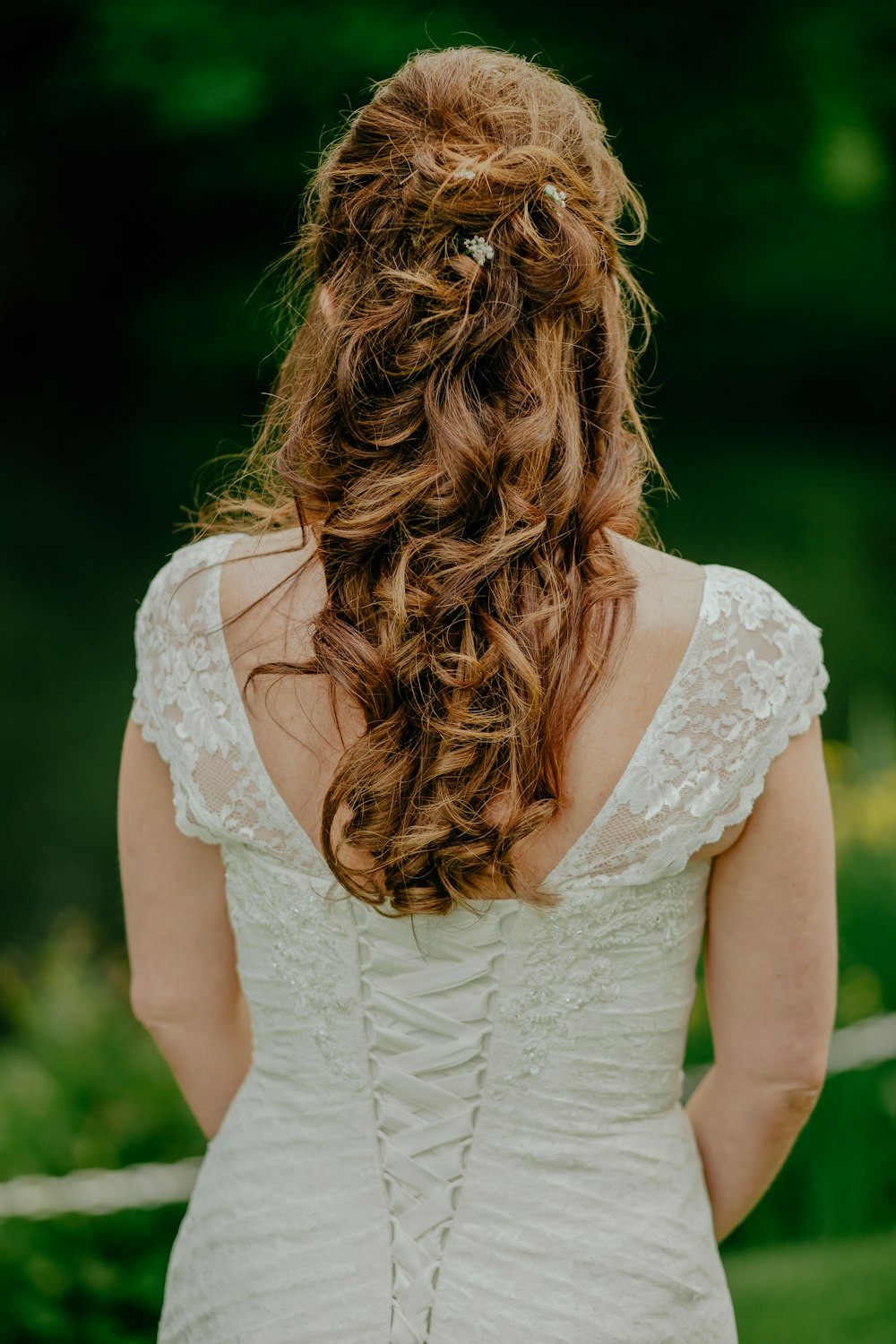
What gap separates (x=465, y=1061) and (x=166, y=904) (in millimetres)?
450

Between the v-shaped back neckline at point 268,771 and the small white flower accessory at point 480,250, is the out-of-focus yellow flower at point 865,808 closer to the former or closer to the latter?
the v-shaped back neckline at point 268,771

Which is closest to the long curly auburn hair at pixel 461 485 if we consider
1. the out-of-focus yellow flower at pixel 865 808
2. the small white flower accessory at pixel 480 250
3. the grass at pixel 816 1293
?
the small white flower accessory at pixel 480 250

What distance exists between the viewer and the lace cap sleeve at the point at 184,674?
1479 mm

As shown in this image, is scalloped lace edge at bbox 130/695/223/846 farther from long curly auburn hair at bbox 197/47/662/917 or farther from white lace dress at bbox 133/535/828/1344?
long curly auburn hair at bbox 197/47/662/917

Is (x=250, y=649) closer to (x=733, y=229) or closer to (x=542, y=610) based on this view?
(x=542, y=610)

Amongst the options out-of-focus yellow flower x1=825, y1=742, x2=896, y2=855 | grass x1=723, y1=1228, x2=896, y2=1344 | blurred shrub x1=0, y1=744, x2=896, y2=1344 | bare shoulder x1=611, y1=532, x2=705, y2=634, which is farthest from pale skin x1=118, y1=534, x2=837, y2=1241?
out-of-focus yellow flower x1=825, y1=742, x2=896, y2=855

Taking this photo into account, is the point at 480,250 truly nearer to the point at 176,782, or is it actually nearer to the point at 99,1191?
the point at 176,782

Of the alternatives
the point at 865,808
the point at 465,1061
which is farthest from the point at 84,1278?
the point at 865,808

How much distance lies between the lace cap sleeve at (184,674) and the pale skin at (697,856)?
0.12ft

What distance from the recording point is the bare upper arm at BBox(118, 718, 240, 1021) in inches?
63.8

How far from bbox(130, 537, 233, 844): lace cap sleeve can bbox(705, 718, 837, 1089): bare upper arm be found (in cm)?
60

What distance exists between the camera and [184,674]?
1.49 metres

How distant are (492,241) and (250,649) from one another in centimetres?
50

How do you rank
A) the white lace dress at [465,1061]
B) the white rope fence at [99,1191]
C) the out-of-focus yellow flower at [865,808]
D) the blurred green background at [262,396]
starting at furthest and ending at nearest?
the out-of-focus yellow flower at [865,808] < the blurred green background at [262,396] < the white rope fence at [99,1191] < the white lace dress at [465,1061]
